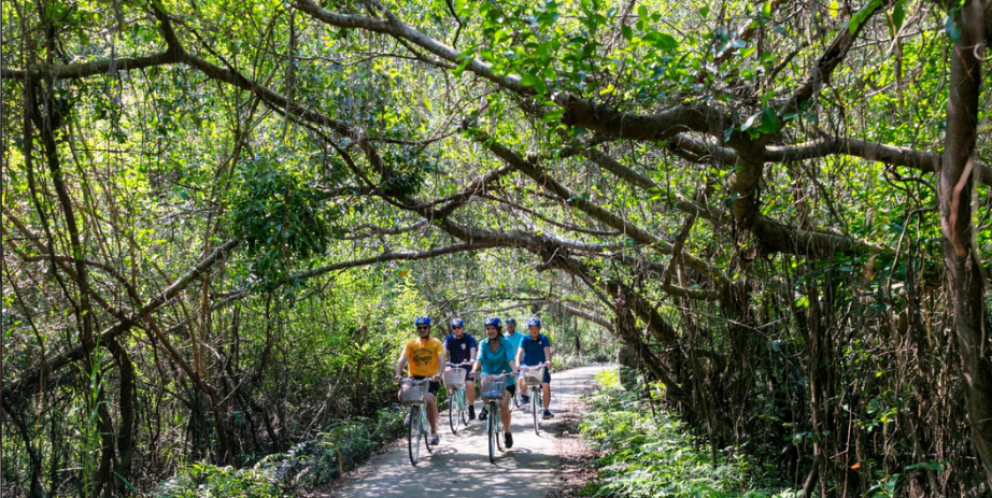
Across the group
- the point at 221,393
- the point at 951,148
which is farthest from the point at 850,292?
the point at 221,393

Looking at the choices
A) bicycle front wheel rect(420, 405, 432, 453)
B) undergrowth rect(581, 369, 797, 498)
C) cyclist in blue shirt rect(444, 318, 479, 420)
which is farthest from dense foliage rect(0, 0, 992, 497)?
bicycle front wheel rect(420, 405, 432, 453)

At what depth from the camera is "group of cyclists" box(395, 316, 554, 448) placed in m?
10.0

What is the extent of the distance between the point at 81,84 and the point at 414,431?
19.9ft

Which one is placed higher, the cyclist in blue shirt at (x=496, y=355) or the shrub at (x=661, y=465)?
the cyclist in blue shirt at (x=496, y=355)

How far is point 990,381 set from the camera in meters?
3.95

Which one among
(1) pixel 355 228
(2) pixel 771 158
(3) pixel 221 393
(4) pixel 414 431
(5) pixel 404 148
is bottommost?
(4) pixel 414 431

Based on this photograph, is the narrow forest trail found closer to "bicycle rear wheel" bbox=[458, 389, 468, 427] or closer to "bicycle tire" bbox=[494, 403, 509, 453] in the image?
"bicycle tire" bbox=[494, 403, 509, 453]

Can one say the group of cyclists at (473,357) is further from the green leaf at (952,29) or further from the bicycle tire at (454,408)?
the green leaf at (952,29)

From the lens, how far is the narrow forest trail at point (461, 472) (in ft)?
26.3

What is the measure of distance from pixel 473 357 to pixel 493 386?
8.49 feet

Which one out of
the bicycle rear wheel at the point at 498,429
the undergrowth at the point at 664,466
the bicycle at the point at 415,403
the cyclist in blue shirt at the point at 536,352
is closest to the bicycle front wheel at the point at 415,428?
the bicycle at the point at 415,403

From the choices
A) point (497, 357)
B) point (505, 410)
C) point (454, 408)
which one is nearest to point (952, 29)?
point (505, 410)

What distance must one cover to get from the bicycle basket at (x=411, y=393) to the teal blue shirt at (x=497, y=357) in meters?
1.44

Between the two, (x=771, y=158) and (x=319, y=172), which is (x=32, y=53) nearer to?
(x=319, y=172)
